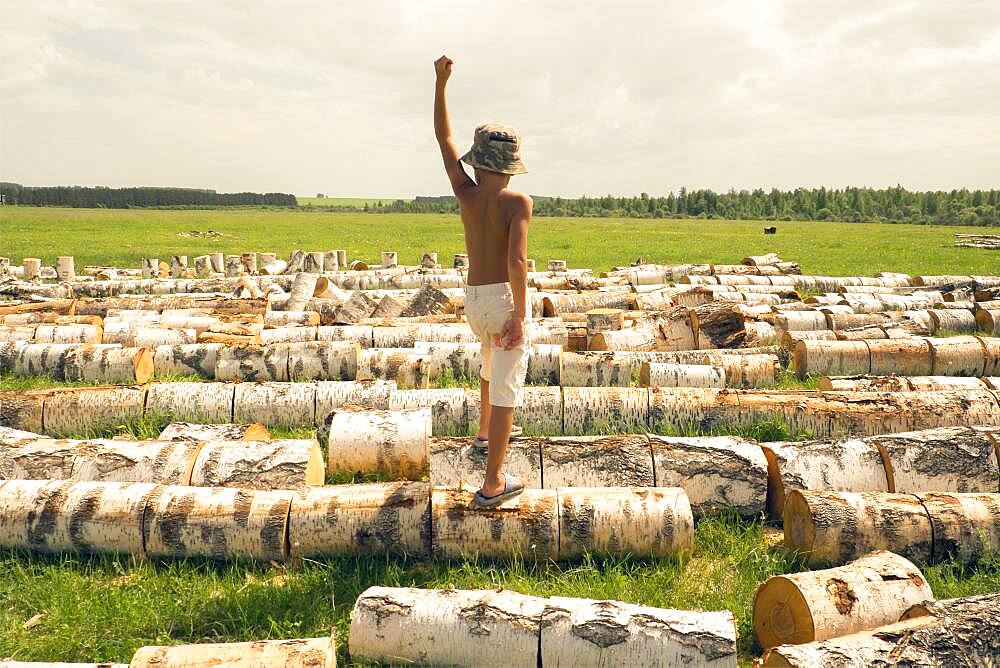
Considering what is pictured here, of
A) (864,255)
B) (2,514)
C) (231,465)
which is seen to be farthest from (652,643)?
(864,255)

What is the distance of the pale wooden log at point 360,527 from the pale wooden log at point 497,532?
0.10 meters

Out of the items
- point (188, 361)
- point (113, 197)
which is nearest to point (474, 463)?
point (188, 361)

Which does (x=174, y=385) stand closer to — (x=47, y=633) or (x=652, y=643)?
(x=47, y=633)

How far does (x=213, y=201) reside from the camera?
129375mm

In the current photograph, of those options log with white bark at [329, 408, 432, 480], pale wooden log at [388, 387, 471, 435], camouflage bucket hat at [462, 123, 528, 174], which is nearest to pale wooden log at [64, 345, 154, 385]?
pale wooden log at [388, 387, 471, 435]

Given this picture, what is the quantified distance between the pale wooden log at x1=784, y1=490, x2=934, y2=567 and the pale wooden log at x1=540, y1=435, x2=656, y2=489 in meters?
1.00

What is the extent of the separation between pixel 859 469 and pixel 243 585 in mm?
3855

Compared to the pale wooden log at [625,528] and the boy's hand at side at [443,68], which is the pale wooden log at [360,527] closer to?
the pale wooden log at [625,528]

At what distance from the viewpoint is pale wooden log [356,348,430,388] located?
7277 millimetres

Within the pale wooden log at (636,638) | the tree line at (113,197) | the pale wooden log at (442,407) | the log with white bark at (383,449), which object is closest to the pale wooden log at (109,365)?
the pale wooden log at (442,407)

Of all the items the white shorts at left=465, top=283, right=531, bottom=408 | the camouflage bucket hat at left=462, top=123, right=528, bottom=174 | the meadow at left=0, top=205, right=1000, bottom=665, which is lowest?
the meadow at left=0, top=205, right=1000, bottom=665

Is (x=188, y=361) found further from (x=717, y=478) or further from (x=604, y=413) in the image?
(x=717, y=478)

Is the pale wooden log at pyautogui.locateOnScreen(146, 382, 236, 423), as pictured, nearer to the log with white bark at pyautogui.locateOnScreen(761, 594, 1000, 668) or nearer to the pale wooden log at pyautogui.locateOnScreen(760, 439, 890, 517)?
the pale wooden log at pyautogui.locateOnScreen(760, 439, 890, 517)

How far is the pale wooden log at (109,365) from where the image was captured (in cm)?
745
